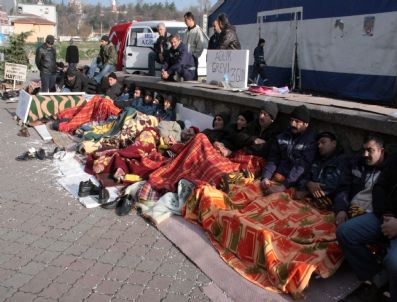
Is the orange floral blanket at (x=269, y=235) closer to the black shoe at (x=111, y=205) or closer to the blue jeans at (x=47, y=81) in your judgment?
the black shoe at (x=111, y=205)

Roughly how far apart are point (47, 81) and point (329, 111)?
29.0 ft

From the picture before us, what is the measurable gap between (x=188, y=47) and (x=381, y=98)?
155 inches

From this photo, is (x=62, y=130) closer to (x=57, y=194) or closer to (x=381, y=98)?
(x=57, y=194)

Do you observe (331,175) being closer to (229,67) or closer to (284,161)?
(284,161)

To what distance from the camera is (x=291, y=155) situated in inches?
178

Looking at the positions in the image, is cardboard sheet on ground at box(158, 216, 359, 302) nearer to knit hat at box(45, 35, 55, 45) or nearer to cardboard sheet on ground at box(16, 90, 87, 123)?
cardboard sheet on ground at box(16, 90, 87, 123)

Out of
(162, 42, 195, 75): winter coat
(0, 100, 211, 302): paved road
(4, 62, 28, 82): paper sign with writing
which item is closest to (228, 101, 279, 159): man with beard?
(0, 100, 211, 302): paved road

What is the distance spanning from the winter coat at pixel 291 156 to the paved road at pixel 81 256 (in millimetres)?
1459

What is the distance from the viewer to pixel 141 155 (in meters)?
5.70

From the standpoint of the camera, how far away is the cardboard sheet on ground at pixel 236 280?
3.09 metres

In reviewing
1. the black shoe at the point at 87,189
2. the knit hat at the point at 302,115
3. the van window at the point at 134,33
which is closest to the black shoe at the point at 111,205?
the black shoe at the point at 87,189

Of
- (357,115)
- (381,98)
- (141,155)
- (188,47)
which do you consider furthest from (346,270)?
(188,47)

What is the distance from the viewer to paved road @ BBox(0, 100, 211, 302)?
3.18 metres

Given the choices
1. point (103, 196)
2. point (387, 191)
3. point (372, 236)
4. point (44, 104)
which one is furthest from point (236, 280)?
point (44, 104)
